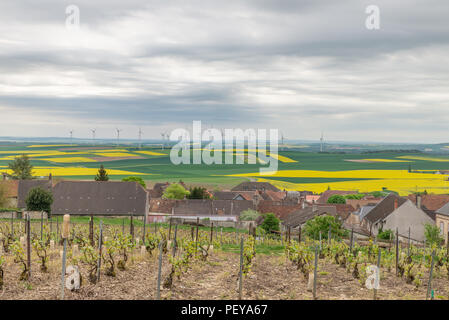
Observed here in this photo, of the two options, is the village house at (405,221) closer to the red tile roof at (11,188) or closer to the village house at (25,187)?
the village house at (25,187)

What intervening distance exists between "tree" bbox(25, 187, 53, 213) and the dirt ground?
100 ft

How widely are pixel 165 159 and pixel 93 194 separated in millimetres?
112547

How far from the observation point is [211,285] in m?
14.0

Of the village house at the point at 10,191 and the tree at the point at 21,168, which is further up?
the tree at the point at 21,168

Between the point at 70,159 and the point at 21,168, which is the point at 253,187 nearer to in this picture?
the point at 21,168

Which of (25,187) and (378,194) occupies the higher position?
(25,187)

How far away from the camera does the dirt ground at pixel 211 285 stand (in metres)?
12.3

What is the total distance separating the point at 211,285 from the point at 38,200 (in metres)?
37.0

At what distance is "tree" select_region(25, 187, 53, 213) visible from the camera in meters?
46.2

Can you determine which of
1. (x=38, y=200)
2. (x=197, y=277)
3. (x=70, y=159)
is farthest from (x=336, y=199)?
(x=70, y=159)

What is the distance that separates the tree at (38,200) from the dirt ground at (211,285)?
100ft

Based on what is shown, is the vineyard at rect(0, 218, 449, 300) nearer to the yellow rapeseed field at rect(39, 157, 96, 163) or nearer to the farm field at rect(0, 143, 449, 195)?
the farm field at rect(0, 143, 449, 195)

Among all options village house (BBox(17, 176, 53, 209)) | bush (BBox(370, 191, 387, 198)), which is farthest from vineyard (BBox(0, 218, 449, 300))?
bush (BBox(370, 191, 387, 198))

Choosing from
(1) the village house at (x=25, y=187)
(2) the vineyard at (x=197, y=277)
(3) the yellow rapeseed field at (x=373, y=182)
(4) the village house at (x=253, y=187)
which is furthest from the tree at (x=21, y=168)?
(2) the vineyard at (x=197, y=277)
